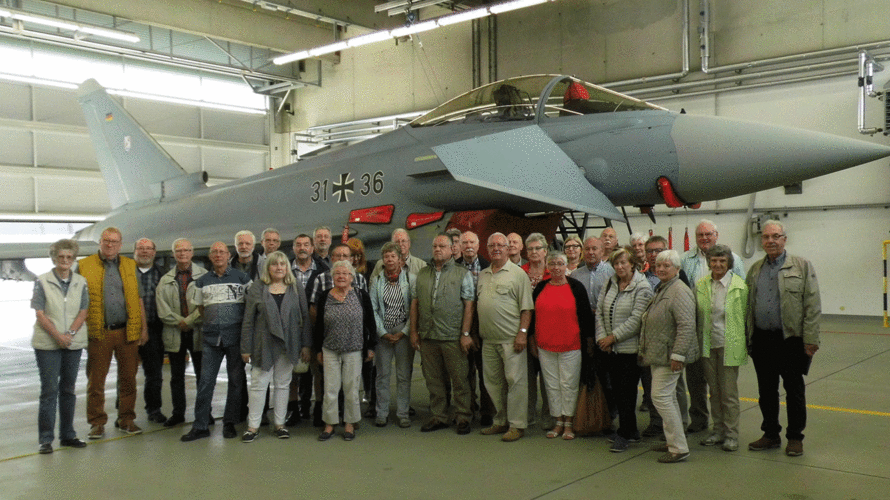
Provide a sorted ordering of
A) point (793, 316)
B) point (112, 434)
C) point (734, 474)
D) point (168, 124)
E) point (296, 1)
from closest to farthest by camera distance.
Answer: point (734, 474) → point (793, 316) → point (112, 434) → point (296, 1) → point (168, 124)

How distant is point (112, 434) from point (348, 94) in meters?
16.9

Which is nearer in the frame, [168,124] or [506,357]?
[506,357]

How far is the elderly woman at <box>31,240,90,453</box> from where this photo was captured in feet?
16.9

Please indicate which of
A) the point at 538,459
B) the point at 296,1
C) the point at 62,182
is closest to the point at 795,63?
the point at 296,1

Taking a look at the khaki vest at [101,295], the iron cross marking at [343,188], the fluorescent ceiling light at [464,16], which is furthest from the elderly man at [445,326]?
the fluorescent ceiling light at [464,16]

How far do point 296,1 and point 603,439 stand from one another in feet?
45.7

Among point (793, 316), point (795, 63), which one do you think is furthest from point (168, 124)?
point (793, 316)

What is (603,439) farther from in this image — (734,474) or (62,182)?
(62,182)

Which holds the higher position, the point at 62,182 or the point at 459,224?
the point at 62,182

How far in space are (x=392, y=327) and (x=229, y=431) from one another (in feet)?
4.96

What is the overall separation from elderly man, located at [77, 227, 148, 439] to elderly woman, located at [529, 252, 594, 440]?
10.7 ft

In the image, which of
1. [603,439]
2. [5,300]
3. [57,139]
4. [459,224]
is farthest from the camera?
[5,300]

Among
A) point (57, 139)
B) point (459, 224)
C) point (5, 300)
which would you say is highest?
point (57, 139)

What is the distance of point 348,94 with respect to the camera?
21.5 meters
